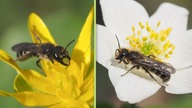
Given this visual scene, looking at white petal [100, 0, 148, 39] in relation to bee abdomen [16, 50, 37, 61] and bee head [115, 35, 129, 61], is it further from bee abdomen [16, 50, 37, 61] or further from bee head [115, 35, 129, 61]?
bee abdomen [16, 50, 37, 61]

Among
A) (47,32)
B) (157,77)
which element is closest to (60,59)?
(47,32)

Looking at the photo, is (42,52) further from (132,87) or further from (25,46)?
(132,87)

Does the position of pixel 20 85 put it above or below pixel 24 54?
below

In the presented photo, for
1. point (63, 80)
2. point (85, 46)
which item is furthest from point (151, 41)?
point (63, 80)

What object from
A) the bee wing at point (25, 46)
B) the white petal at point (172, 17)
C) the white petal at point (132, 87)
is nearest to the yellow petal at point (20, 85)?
the bee wing at point (25, 46)

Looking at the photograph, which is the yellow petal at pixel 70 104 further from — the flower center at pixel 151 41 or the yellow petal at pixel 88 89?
the flower center at pixel 151 41

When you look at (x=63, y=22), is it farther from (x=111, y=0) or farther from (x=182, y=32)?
(x=182, y=32)
